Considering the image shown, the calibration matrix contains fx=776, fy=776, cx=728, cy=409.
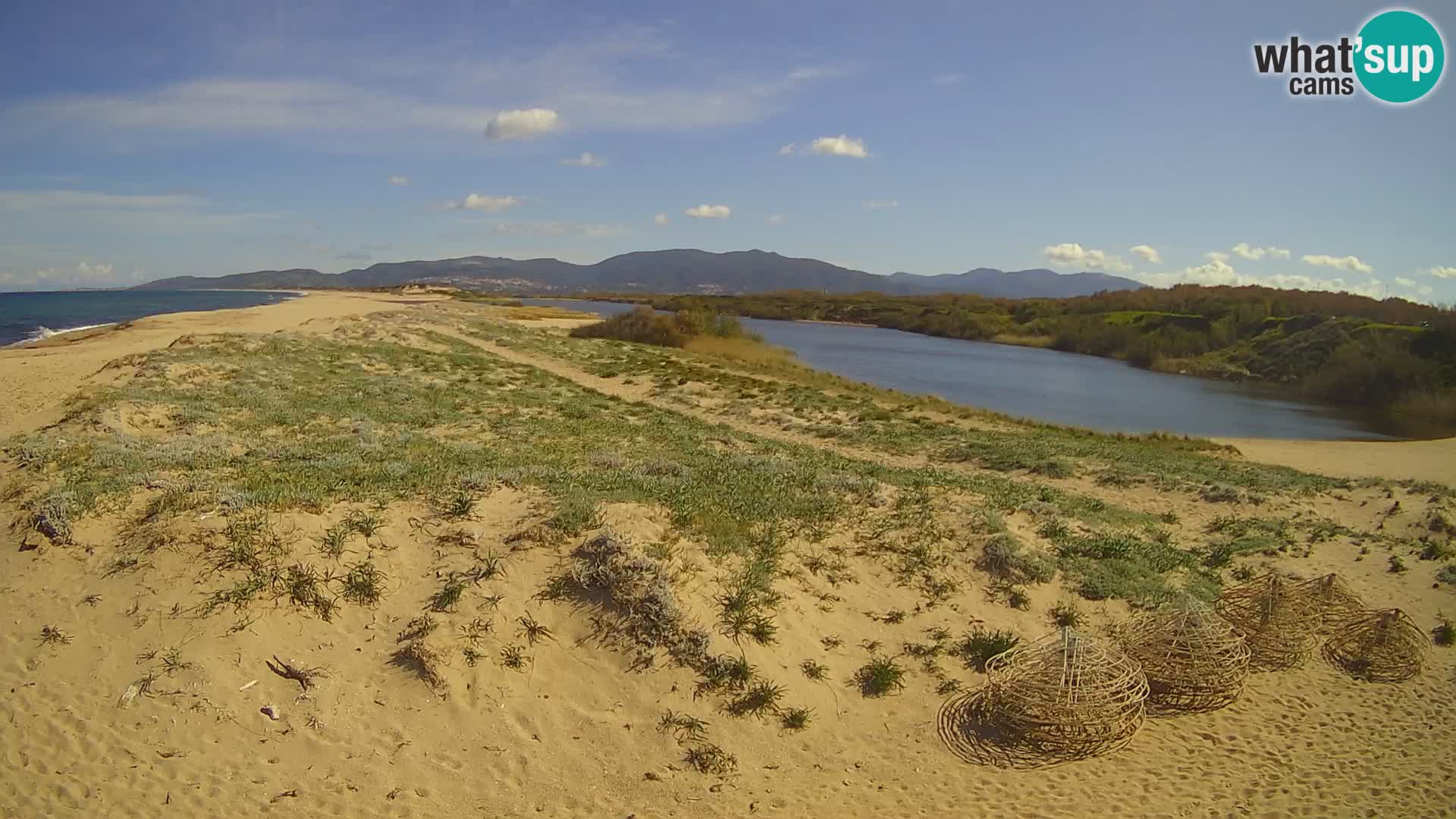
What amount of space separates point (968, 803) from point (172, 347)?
2551 centimetres

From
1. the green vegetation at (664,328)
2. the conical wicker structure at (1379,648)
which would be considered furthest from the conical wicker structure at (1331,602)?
the green vegetation at (664,328)

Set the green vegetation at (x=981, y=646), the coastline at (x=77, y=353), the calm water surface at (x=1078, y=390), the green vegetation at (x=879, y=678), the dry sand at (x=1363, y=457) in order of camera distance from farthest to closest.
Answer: the calm water surface at (x=1078, y=390)
the dry sand at (x=1363, y=457)
the coastline at (x=77, y=353)
the green vegetation at (x=981, y=646)
the green vegetation at (x=879, y=678)

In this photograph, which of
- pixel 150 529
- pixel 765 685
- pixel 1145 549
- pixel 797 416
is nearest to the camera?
pixel 765 685

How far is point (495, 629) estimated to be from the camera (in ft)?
22.4

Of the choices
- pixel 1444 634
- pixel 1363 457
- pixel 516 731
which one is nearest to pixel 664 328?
pixel 1363 457

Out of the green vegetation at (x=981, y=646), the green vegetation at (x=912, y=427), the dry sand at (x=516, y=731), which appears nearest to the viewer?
the dry sand at (x=516, y=731)

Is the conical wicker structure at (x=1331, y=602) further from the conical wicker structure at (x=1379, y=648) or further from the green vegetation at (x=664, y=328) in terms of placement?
the green vegetation at (x=664, y=328)

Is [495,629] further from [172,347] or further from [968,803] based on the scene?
[172,347]

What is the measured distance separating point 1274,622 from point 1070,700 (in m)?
3.45

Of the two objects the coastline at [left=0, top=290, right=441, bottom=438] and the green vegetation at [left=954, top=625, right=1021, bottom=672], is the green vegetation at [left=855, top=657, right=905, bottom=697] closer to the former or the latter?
the green vegetation at [left=954, top=625, right=1021, bottom=672]

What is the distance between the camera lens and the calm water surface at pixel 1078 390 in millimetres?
33500

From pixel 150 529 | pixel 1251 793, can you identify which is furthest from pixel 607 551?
pixel 1251 793

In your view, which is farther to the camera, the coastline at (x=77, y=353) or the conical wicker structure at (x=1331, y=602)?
the coastline at (x=77, y=353)

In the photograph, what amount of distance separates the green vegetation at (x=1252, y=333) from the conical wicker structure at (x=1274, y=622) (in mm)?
32904
